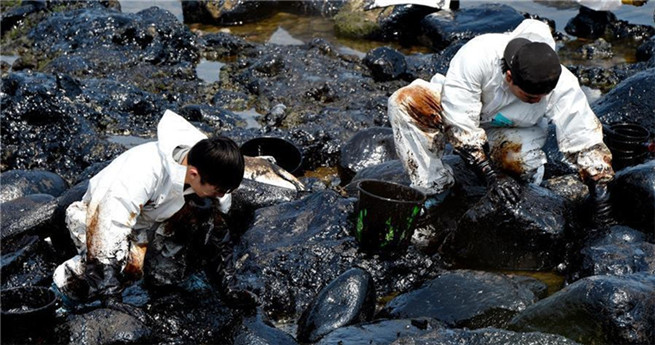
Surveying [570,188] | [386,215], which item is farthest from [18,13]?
[570,188]

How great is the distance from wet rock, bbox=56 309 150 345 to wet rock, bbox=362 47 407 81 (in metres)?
7.17

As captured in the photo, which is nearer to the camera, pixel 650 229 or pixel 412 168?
pixel 650 229

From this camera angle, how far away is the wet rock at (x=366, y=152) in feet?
26.8

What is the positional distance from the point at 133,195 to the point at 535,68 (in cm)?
271

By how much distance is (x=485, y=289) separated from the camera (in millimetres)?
5391

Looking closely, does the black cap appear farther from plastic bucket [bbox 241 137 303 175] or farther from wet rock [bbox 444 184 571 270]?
plastic bucket [bbox 241 137 303 175]

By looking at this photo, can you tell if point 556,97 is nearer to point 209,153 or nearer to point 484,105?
point 484,105

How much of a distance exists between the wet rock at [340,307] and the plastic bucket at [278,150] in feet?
10.4

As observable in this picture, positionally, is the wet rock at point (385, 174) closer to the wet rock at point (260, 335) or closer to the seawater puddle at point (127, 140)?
the wet rock at point (260, 335)

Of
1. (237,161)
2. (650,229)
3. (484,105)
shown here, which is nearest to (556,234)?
(650,229)

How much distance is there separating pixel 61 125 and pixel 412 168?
15.2 ft

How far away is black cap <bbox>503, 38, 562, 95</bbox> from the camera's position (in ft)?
18.3

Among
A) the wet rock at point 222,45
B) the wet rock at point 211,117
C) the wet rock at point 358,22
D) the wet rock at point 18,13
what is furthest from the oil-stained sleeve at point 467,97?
the wet rock at point 18,13

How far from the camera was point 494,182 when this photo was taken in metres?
6.05
